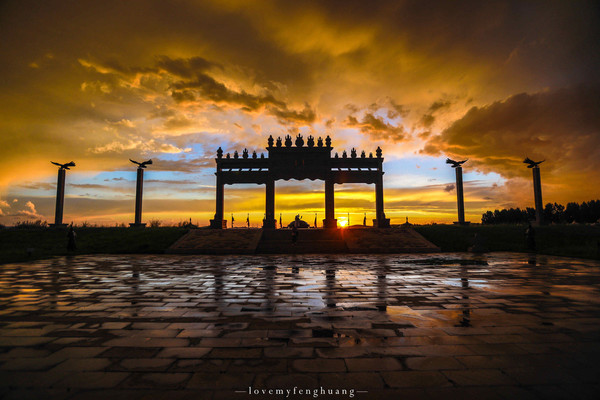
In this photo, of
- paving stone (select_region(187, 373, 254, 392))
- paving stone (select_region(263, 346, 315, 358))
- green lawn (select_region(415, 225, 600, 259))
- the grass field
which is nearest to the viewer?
paving stone (select_region(187, 373, 254, 392))

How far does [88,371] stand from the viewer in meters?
3.06

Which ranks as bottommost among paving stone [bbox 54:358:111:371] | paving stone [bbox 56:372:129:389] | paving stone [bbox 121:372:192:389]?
paving stone [bbox 54:358:111:371]

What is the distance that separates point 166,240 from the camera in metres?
20.5

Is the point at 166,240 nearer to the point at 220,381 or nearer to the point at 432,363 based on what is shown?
the point at 220,381

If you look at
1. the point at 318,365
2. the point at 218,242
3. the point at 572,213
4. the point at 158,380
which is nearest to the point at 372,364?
the point at 318,365

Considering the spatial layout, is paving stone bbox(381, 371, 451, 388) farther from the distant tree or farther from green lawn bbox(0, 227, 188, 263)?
the distant tree

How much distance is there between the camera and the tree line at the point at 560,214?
2120 inches

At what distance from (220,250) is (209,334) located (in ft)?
47.3

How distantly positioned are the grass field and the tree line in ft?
120

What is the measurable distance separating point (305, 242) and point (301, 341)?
16803mm

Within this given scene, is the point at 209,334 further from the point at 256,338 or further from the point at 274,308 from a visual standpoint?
the point at 274,308

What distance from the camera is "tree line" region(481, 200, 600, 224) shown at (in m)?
53.8

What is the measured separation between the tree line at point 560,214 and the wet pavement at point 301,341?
57.3 metres

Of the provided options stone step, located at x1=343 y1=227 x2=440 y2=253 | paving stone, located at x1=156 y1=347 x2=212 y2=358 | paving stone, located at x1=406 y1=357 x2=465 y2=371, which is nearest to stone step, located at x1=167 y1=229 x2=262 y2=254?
stone step, located at x1=343 y1=227 x2=440 y2=253
